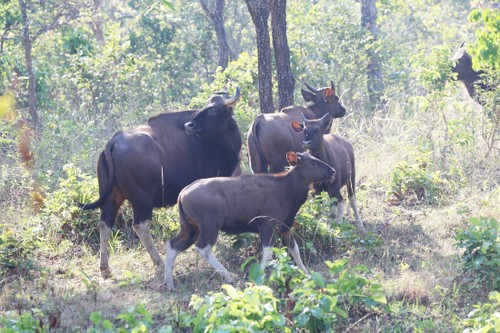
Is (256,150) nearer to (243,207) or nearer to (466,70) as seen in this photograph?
(243,207)

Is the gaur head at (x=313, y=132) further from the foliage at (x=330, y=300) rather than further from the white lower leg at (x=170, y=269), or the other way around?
the foliage at (x=330, y=300)

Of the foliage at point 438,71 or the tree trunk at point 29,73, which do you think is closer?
the foliage at point 438,71

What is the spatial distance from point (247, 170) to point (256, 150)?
6.38 ft

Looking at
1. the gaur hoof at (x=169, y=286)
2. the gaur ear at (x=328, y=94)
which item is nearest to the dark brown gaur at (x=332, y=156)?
the gaur ear at (x=328, y=94)

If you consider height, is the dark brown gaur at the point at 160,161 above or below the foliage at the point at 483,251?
above

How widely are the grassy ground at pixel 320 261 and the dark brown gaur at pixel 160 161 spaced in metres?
0.61

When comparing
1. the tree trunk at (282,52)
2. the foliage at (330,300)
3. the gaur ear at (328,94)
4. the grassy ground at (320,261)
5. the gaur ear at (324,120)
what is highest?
the tree trunk at (282,52)

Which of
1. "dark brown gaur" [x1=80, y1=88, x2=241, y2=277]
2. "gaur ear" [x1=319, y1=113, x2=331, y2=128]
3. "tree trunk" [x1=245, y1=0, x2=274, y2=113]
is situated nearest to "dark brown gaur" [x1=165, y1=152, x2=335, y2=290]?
"dark brown gaur" [x1=80, y1=88, x2=241, y2=277]

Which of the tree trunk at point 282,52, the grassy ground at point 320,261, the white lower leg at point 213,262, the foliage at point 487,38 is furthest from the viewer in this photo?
the tree trunk at point 282,52

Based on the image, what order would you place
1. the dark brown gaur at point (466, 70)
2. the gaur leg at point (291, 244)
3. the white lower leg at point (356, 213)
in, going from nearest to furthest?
the gaur leg at point (291, 244) < the white lower leg at point (356, 213) < the dark brown gaur at point (466, 70)

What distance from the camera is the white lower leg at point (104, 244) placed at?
9117mm

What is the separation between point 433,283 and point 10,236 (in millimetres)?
4451

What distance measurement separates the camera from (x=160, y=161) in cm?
945

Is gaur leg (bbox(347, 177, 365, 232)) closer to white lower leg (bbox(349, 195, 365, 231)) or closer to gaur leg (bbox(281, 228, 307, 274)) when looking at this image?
white lower leg (bbox(349, 195, 365, 231))
